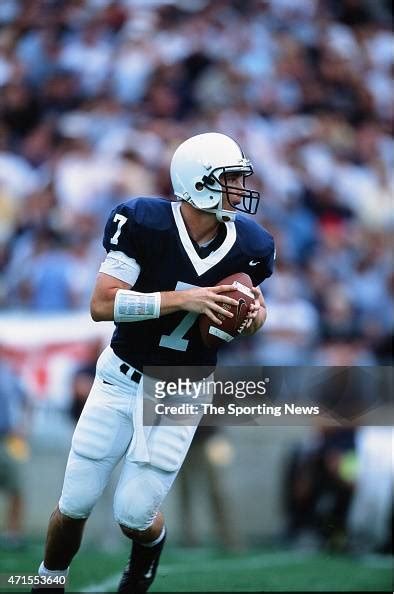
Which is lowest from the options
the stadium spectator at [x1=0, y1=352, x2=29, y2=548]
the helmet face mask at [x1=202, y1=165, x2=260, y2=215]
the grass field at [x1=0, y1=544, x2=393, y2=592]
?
the grass field at [x1=0, y1=544, x2=393, y2=592]

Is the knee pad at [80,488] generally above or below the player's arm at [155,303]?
below

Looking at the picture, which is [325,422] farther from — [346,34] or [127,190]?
[346,34]

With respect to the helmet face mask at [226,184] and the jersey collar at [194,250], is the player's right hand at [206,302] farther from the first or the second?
the helmet face mask at [226,184]

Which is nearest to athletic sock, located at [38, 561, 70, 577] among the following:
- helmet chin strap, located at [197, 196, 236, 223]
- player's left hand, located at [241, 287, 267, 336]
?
player's left hand, located at [241, 287, 267, 336]

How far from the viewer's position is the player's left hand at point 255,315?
397 cm

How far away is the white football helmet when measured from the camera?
4.00m

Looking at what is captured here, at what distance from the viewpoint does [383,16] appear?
35.6 feet

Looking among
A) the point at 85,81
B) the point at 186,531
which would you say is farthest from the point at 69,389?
the point at 85,81

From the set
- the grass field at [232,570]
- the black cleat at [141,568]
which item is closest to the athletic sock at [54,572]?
the black cleat at [141,568]

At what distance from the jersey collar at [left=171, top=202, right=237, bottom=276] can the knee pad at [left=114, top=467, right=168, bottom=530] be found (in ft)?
2.46

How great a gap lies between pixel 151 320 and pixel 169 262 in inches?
8.7

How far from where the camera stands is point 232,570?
601 centimetres

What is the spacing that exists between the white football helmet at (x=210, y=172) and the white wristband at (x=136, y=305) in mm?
401

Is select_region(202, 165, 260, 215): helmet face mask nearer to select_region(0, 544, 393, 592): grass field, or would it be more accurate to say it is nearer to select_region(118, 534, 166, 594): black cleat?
select_region(118, 534, 166, 594): black cleat
